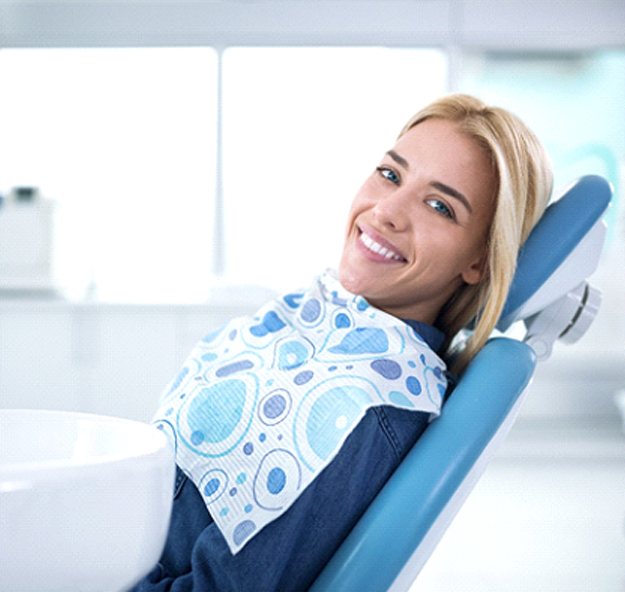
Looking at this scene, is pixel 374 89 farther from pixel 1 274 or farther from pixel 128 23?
pixel 1 274

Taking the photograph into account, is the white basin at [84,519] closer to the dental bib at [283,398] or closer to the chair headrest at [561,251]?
the dental bib at [283,398]

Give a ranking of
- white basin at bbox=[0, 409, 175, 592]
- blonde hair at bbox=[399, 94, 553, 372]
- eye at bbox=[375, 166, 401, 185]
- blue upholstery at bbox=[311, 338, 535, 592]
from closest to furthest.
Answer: white basin at bbox=[0, 409, 175, 592] < blue upholstery at bbox=[311, 338, 535, 592] < blonde hair at bbox=[399, 94, 553, 372] < eye at bbox=[375, 166, 401, 185]

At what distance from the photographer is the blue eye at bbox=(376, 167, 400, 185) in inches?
56.6

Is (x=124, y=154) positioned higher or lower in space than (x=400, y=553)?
lower

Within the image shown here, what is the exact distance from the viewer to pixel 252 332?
140 centimetres

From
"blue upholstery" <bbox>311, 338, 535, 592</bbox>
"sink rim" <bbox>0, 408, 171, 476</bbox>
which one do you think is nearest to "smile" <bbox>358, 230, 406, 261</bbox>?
"blue upholstery" <bbox>311, 338, 535, 592</bbox>

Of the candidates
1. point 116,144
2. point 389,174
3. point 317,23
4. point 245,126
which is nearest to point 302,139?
point 245,126

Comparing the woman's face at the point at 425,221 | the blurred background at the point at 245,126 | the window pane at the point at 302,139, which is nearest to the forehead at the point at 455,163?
the woman's face at the point at 425,221

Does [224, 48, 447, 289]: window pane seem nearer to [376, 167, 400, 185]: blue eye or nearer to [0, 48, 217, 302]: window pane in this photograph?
[0, 48, 217, 302]: window pane

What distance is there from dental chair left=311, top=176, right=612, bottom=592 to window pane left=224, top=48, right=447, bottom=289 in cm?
322

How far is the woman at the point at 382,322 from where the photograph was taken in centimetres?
113

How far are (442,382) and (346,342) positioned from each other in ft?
0.45

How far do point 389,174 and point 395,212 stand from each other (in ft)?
0.29

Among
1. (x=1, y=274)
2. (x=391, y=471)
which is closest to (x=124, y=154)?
(x=1, y=274)
